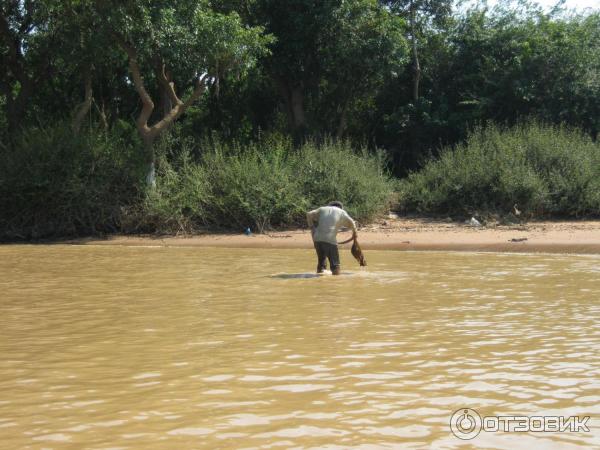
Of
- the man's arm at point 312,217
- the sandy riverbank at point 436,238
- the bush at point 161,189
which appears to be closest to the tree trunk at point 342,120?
the bush at point 161,189

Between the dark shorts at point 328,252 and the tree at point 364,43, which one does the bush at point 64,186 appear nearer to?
the tree at point 364,43

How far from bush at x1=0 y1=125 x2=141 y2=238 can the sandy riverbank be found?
966 mm

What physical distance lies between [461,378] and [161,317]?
3.96 m

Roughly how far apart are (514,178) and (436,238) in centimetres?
392

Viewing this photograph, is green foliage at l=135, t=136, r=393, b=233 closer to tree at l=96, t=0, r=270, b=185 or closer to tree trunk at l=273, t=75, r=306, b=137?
tree at l=96, t=0, r=270, b=185

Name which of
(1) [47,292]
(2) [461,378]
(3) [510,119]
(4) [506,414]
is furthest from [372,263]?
(3) [510,119]

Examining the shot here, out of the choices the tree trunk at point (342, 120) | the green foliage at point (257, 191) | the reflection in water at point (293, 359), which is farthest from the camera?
the tree trunk at point (342, 120)

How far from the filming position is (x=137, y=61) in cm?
2281

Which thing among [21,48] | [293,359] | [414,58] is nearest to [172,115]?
[21,48]

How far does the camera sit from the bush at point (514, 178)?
20953 mm

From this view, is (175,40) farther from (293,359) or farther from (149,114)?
(293,359)

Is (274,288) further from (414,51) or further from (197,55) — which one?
(414,51)

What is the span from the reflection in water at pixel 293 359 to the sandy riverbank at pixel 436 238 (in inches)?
184

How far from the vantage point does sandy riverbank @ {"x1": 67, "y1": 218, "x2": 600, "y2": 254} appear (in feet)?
55.5
